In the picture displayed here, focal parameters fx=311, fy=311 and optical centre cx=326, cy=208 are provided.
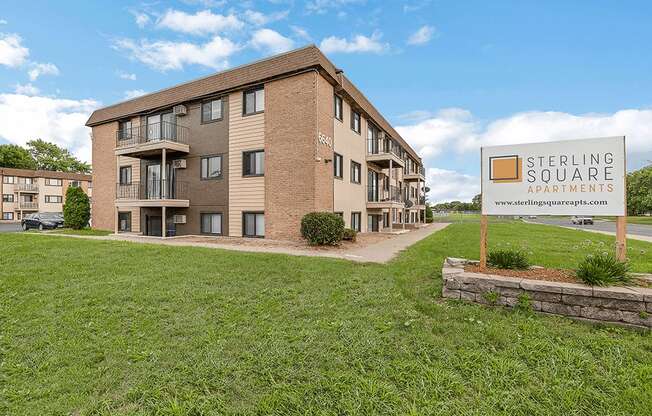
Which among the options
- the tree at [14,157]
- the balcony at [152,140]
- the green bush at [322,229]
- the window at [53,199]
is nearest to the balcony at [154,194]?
the balcony at [152,140]

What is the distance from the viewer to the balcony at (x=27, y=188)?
150 ft

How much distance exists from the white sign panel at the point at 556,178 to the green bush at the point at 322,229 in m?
6.35

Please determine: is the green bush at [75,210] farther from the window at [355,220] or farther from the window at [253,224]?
the window at [355,220]

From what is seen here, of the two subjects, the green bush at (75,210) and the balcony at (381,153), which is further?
the balcony at (381,153)

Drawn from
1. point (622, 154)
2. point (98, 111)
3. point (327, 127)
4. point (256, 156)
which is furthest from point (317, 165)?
point (98, 111)

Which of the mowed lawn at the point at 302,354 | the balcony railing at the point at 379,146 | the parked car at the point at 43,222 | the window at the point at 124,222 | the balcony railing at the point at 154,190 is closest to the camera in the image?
the mowed lawn at the point at 302,354

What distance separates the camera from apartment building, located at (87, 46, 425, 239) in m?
13.4

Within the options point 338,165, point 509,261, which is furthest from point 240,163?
point 509,261

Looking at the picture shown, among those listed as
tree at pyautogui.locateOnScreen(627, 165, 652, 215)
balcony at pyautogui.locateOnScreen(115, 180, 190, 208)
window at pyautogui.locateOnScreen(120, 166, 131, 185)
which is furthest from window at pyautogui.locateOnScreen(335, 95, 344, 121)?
tree at pyautogui.locateOnScreen(627, 165, 652, 215)

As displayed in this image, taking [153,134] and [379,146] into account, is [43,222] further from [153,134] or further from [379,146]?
[379,146]

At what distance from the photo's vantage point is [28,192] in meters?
46.3

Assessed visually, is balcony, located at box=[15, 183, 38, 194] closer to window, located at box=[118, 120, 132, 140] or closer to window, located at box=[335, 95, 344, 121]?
window, located at box=[118, 120, 132, 140]

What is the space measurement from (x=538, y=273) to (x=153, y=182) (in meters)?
18.4

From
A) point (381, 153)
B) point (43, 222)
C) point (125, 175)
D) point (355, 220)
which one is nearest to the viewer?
point (355, 220)
